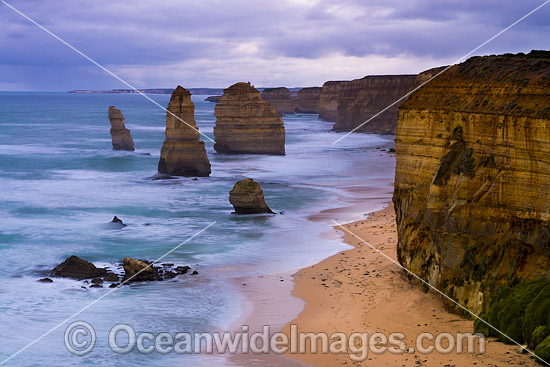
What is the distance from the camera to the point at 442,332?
1880 centimetres

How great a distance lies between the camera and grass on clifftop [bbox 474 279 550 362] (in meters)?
16.3

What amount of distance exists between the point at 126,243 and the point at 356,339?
58.3ft

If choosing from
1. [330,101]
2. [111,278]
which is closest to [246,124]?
[111,278]

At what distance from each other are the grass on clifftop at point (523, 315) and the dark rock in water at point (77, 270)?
15.6m

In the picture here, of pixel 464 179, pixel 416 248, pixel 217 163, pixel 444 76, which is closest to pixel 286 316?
pixel 416 248

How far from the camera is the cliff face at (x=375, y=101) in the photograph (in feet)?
393

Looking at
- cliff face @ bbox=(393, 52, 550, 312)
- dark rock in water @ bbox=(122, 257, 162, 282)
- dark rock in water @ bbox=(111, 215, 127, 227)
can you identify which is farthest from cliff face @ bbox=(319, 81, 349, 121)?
cliff face @ bbox=(393, 52, 550, 312)

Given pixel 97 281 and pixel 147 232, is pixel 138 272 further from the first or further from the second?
pixel 147 232

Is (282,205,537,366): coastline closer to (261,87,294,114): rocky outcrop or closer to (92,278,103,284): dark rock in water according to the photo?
(92,278,103,284): dark rock in water

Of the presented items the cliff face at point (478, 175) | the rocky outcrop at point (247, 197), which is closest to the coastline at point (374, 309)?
the cliff face at point (478, 175)

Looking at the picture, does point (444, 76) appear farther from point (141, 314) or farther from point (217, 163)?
point (217, 163)

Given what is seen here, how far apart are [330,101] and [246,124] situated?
95.0 meters

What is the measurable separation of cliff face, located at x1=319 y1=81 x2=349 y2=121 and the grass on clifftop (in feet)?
492

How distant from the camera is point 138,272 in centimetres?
2734
